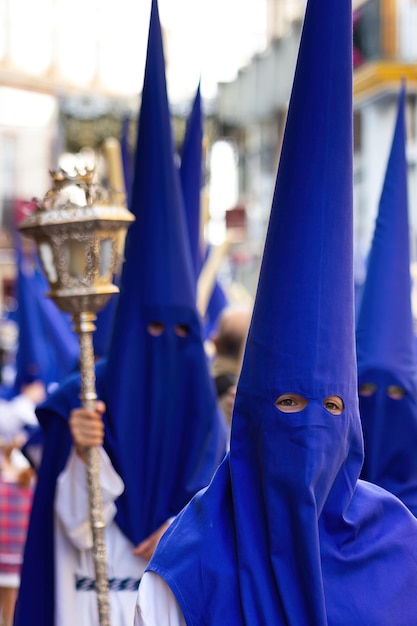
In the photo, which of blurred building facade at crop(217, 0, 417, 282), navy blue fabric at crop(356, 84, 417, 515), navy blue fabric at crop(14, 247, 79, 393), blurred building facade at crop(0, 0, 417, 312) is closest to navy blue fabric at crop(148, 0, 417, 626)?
navy blue fabric at crop(356, 84, 417, 515)

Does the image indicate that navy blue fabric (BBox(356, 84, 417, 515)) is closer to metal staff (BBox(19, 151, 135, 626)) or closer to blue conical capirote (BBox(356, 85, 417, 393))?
blue conical capirote (BBox(356, 85, 417, 393))

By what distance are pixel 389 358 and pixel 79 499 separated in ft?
4.11

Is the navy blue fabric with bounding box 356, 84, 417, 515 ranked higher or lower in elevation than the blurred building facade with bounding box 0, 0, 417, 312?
lower

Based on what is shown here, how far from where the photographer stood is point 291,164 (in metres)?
2.60

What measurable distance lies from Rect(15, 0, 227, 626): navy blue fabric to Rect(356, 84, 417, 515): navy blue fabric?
0.68 meters

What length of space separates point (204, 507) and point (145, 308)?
1.79 m

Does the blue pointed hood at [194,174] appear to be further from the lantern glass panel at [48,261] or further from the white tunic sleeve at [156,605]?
the white tunic sleeve at [156,605]

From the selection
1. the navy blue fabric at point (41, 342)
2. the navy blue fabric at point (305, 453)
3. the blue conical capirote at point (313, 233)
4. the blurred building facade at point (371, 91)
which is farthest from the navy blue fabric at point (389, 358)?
the blurred building facade at point (371, 91)

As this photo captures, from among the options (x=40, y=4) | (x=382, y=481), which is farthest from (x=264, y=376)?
(x=40, y=4)

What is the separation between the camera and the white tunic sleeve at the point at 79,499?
416 centimetres

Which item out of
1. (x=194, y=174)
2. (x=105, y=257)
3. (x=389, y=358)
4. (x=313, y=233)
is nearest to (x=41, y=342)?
(x=194, y=174)

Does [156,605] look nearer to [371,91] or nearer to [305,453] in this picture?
[305,453]

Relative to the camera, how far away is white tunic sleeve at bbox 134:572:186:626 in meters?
2.43

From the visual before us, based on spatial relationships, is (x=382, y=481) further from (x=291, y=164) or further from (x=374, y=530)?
(x=291, y=164)
